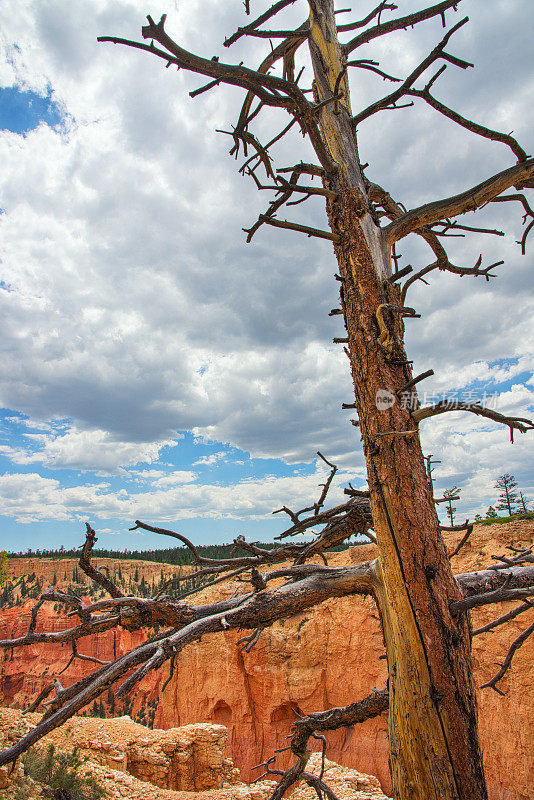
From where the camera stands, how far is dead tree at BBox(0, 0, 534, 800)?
2.03 metres

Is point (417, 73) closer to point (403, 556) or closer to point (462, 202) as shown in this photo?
point (462, 202)

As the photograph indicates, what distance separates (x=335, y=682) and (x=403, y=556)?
72.2 ft

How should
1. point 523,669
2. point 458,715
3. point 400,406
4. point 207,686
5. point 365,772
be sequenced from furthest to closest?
1. point 207,686
2. point 365,772
3. point 523,669
4. point 400,406
5. point 458,715

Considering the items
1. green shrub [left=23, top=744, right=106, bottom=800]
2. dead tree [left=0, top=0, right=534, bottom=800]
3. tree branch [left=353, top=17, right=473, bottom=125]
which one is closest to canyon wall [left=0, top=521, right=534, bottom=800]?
green shrub [left=23, top=744, right=106, bottom=800]

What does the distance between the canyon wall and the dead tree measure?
14341 mm

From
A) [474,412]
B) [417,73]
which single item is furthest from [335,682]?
[417,73]

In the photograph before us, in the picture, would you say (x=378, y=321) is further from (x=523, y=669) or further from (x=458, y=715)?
(x=523, y=669)

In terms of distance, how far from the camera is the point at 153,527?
8.05 feet

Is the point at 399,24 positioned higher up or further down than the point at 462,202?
higher up

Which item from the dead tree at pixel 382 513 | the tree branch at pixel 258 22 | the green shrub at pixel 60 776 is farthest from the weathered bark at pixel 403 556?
the green shrub at pixel 60 776

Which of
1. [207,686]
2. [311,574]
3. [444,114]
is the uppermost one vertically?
[444,114]

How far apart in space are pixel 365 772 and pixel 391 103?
23.7 m

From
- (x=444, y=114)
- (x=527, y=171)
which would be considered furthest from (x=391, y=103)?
(x=527, y=171)

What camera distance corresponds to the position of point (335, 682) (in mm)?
19969
